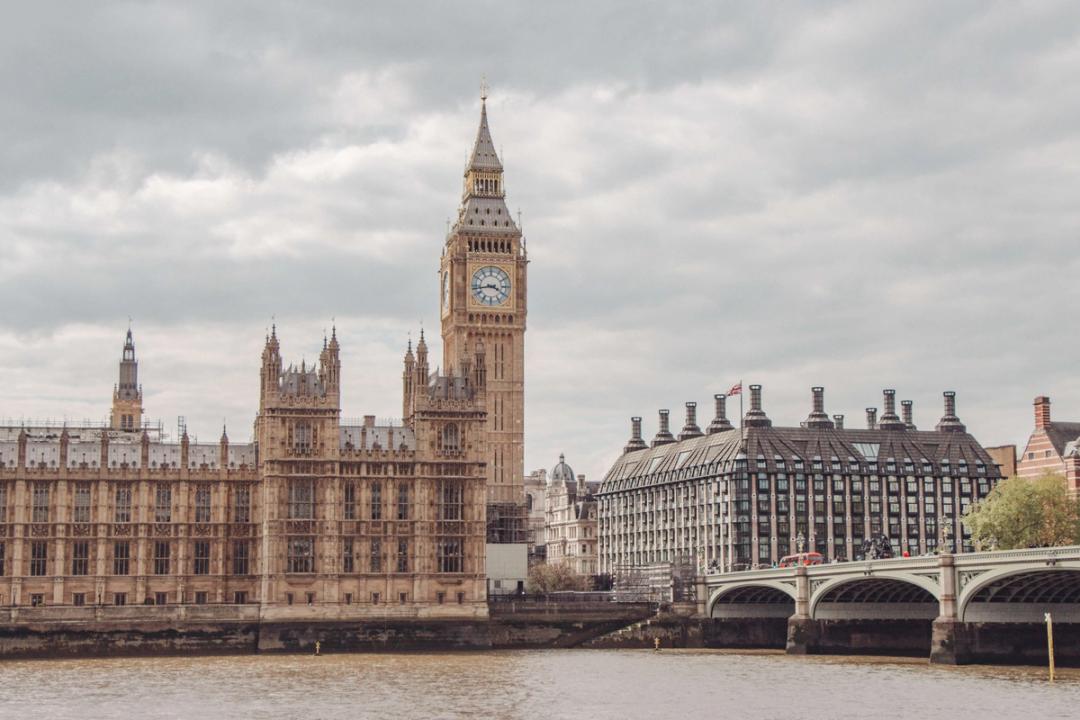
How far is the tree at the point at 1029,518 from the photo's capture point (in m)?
Result: 134

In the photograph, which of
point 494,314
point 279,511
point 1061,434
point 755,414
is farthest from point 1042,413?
point 279,511

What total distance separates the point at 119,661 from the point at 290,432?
2305 cm

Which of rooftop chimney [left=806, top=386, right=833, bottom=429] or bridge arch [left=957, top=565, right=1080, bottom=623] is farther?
rooftop chimney [left=806, top=386, right=833, bottom=429]

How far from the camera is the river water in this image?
244 feet

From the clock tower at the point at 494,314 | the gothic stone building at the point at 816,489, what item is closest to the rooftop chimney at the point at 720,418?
the gothic stone building at the point at 816,489

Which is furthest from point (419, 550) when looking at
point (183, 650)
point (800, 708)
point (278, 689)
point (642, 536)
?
point (642, 536)

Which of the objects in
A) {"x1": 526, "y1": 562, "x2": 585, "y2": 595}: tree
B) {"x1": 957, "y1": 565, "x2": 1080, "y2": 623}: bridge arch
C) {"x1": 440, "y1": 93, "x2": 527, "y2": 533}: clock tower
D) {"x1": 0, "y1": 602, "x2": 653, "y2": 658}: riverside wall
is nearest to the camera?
{"x1": 957, "y1": 565, "x2": 1080, "y2": 623}: bridge arch

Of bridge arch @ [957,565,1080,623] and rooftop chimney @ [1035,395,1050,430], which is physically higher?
rooftop chimney @ [1035,395,1050,430]

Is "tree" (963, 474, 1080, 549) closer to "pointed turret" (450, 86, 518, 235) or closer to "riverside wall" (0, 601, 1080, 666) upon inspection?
"riverside wall" (0, 601, 1080, 666)

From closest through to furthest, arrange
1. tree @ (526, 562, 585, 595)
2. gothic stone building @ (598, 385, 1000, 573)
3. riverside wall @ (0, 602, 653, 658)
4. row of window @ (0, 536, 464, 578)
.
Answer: riverside wall @ (0, 602, 653, 658) → row of window @ (0, 536, 464, 578) → tree @ (526, 562, 585, 595) → gothic stone building @ (598, 385, 1000, 573)

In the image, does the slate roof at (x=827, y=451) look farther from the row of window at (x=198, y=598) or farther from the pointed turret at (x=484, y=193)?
the row of window at (x=198, y=598)

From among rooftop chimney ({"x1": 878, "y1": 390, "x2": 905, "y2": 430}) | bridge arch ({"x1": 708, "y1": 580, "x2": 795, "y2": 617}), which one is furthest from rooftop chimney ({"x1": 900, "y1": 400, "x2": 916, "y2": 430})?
bridge arch ({"x1": 708, "y1": 580, "x2": 795, "y2": 617})

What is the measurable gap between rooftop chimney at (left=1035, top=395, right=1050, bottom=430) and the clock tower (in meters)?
54.9

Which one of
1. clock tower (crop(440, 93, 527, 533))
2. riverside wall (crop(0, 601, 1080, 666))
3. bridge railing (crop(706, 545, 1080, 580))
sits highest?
clock tower (crop(440, 93, 527, 533))
